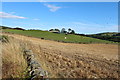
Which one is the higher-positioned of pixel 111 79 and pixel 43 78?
pixel 43 78

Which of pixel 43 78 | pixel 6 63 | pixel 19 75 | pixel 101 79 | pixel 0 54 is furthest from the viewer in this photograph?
pixel 0 54

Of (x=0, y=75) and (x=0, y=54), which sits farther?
(x=0, y=54)

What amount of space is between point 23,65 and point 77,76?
1.61 metres

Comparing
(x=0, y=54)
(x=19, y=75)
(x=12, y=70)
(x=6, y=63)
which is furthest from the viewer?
(x=0, y=54)

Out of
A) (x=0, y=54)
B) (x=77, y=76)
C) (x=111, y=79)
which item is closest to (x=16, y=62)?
(x=0, y=54)

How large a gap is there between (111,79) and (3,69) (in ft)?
10.5

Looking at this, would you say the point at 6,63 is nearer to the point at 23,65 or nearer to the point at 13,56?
the point at 13,56

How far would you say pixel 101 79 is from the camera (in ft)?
12.0

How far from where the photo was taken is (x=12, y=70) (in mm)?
3385

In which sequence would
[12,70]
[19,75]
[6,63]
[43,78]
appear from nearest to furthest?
[43,78] → [19,75] → [12,70] → [6,63]

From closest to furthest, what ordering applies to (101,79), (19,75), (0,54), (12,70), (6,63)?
(19,75), (12,70), (101,79), (6,63), (0,54)

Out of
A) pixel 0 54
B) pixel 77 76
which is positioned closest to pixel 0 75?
pixel 0 54

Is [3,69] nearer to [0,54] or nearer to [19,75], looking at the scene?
[19,75]

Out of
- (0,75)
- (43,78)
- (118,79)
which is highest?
(43,78)
